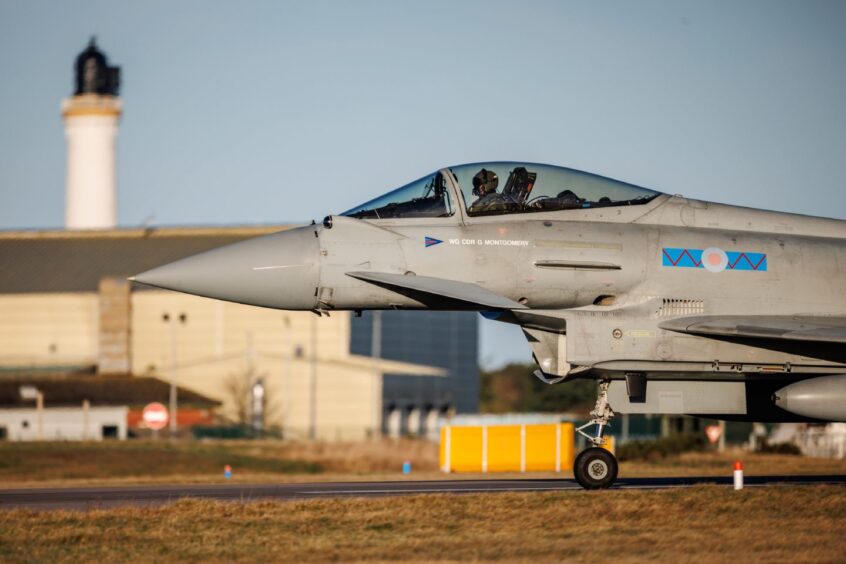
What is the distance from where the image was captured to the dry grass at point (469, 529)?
496 inches

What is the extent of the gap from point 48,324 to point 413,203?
2969 inches

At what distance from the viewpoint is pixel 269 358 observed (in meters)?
78.3

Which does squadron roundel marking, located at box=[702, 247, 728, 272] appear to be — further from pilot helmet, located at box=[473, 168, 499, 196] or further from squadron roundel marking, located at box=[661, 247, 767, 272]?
pilot helmet, located at box=[473, 168, 499, 196]

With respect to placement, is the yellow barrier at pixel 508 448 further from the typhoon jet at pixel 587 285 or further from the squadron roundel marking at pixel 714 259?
the squadron roundel marking at pixel 714 259

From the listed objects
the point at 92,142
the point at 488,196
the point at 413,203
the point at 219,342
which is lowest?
the point at 219,342

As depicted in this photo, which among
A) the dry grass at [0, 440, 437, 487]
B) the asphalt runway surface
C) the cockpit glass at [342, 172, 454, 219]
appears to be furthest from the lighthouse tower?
the cockpit glass at [342, 172, 454, 219]

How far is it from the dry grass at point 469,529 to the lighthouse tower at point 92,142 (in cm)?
10198

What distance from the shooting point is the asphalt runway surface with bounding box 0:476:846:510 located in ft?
60.4

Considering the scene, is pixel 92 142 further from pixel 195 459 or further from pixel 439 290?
pixel 439 290

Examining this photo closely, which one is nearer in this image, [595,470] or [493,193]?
[595,470]

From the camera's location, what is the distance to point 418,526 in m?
14.1

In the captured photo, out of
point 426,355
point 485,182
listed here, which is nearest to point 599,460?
point 485,182

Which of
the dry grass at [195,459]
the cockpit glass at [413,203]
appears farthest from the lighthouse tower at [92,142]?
the cockpit glass at [413,203]

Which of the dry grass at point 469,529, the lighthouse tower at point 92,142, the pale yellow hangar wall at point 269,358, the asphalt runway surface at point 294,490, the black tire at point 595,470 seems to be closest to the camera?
the dry grass at point 469,529
